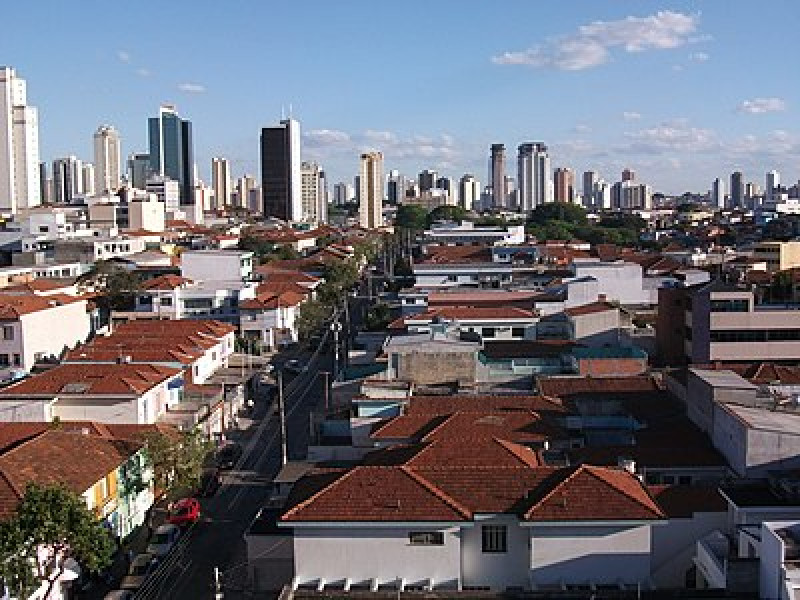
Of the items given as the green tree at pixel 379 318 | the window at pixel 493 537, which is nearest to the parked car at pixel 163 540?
the window at pixel 493 537

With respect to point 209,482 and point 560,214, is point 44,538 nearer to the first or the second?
point 209,482

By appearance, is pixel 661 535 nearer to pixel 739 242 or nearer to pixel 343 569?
pixel 343 569

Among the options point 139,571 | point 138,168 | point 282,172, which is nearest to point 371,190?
point 282,172

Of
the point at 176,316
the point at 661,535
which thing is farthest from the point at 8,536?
the point at 176,316

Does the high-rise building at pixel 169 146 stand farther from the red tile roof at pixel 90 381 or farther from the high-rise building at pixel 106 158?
the red tile roof at pixel 90 381

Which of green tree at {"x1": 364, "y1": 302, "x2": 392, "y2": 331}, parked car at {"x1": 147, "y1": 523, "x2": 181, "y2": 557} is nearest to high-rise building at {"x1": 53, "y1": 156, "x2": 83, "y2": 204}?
green tree at {"x1": 364, "y1": 302, "x2": 392, "y2": 331}

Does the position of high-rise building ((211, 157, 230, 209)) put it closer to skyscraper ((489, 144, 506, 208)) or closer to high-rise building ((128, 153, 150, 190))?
high-rise building ((128, 153, 150, 190))
